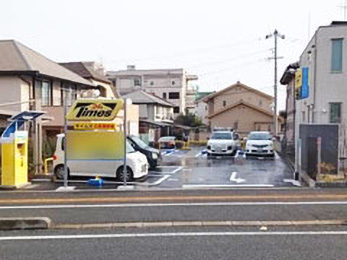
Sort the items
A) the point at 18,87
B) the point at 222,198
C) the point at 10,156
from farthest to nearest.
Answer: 1. the point at 18,87
2. the point at 10,156
3. the point at 222,198

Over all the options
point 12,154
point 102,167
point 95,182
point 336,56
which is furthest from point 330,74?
point 12,154

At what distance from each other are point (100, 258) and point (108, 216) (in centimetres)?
311

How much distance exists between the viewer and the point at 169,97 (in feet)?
277

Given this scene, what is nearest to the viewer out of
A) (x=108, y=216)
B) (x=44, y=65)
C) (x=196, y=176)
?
(x=108, y=216)

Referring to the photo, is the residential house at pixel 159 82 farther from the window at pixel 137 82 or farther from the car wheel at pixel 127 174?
the car wheel at pixel 127 174

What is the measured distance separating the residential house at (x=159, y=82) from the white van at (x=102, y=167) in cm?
6535

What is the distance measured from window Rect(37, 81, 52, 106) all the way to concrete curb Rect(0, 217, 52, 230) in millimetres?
19089

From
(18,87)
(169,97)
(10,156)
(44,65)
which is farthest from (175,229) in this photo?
(169,97)

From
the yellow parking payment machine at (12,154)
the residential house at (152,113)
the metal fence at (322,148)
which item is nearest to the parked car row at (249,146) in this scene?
the metal fence at (322,148)

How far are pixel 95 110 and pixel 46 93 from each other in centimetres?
1326

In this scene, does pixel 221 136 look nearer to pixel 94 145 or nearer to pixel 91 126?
pixel 94 145

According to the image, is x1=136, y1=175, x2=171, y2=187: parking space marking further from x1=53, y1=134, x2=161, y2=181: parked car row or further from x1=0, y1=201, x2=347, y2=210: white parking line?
x1=0, y1=201, x2=347, y2=210: white parking line

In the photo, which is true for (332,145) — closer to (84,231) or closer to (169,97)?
(84,231)

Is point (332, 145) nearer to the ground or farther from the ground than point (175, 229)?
farther from the ground
